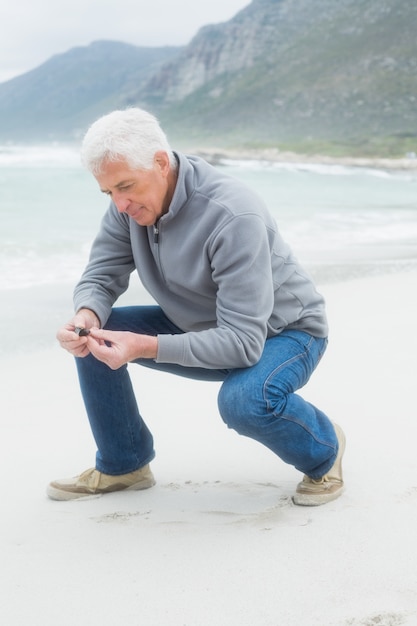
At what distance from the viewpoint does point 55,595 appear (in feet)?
6.80

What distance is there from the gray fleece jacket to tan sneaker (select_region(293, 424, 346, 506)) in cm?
44

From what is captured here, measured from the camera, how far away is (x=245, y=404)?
236 centimetres

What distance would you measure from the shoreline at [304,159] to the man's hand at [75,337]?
43868 mm

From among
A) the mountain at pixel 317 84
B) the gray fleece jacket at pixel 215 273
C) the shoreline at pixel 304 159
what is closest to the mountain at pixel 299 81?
the mountain at pixel 317 84

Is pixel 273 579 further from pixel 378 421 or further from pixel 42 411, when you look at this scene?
pixel 42 411

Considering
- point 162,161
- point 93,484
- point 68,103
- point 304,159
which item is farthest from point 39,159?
point 68,103

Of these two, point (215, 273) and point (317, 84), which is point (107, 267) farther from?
point (317, 84)

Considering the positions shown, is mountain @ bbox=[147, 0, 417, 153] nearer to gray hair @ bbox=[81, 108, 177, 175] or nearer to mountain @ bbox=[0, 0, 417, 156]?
mountain @ bbox=[0, 0, 417, 156]

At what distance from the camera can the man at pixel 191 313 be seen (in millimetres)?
2316

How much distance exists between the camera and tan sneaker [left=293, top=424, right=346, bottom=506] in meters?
2.53

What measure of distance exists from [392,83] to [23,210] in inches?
2624

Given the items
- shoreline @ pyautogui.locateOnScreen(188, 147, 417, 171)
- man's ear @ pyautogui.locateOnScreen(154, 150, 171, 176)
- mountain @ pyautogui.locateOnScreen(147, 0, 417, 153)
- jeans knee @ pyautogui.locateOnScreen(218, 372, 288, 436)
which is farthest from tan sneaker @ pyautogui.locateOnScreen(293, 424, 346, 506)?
mountain @ pyautogui.locateOnScreen(147, 0, 417, 153)

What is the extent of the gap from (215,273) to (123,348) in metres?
0.33

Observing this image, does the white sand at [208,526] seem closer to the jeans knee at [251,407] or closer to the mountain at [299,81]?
the jeans knee at [251,407]
